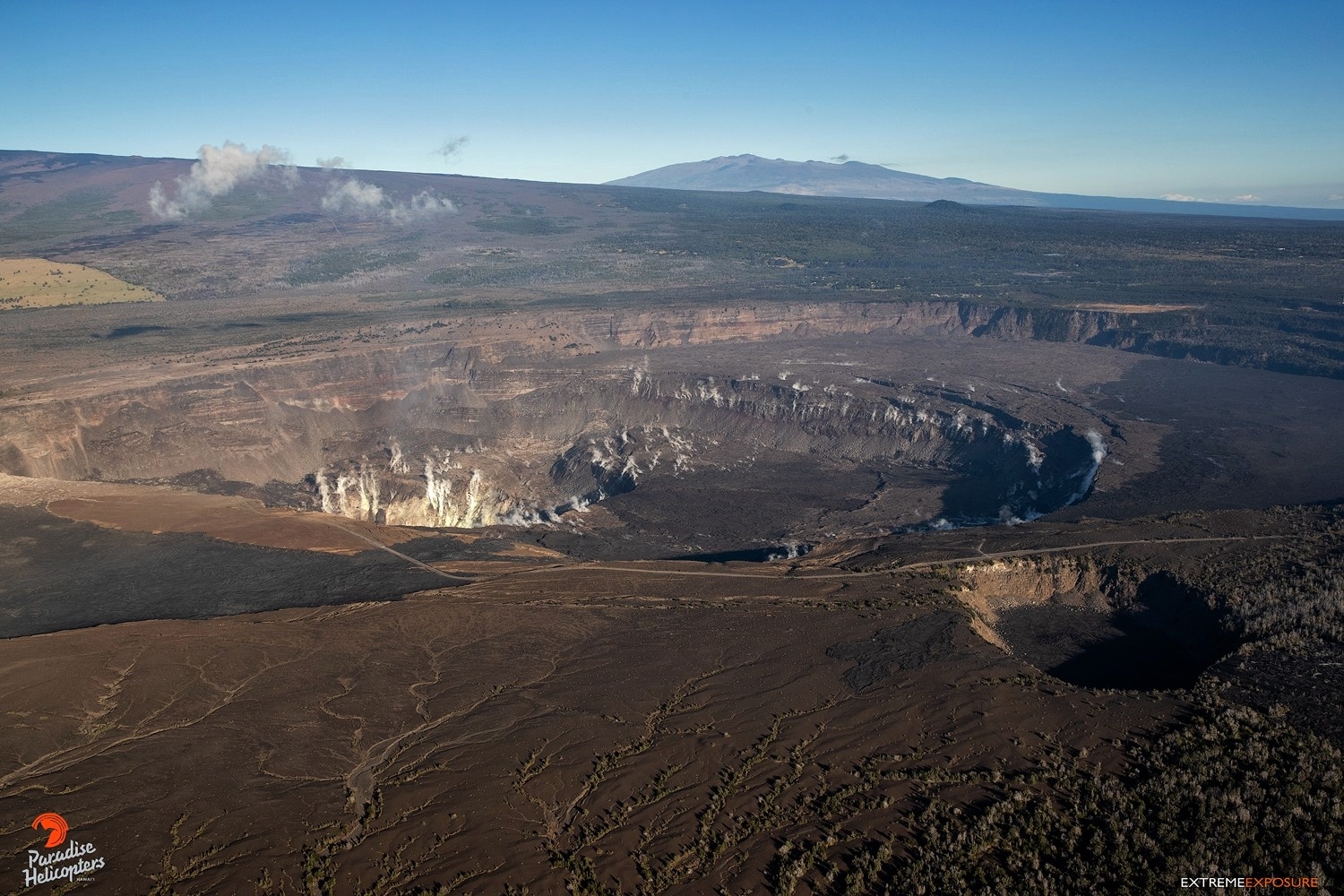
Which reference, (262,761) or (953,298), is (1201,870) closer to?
(262,761)

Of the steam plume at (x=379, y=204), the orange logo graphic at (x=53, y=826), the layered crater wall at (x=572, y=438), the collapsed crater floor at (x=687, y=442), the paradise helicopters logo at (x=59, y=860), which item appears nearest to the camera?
Result: the paradise helicopters logo at (x=59, y=860)

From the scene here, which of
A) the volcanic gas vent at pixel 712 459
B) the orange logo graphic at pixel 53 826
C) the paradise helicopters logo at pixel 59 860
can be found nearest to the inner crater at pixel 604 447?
the volcanic gas vent at pixel 712 459

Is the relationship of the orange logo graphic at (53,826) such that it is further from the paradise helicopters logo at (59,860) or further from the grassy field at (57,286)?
the grassy field at (57,286)

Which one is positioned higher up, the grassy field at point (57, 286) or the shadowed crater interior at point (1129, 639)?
the grassy field at point (57, 286)

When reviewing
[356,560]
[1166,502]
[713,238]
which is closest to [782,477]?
[1166,502]

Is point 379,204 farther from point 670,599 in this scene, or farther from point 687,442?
point 670,599

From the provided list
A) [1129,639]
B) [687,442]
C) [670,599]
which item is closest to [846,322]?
[687,442]
